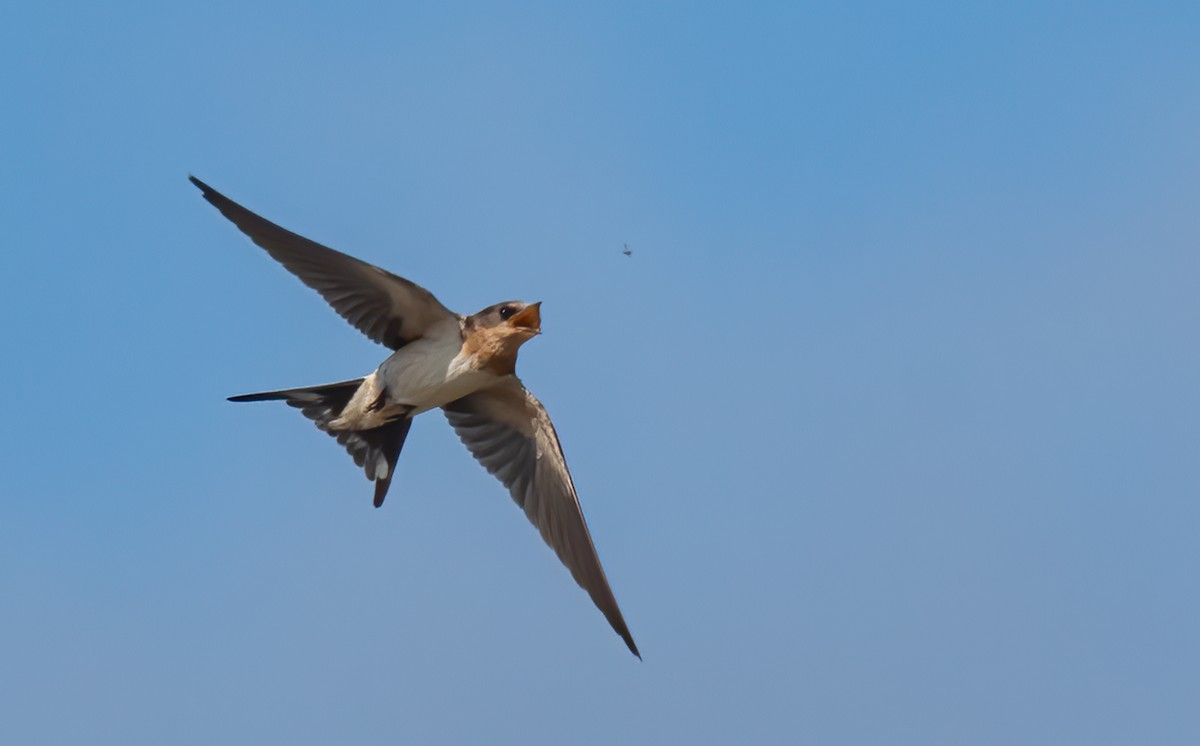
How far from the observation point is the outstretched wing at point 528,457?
10742 millimetres

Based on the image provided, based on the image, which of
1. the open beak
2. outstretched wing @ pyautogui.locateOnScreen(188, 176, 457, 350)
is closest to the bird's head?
the open beak

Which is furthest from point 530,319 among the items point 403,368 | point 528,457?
point 528,457

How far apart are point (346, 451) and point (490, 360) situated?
122 cm

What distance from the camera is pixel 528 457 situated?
36.8ft

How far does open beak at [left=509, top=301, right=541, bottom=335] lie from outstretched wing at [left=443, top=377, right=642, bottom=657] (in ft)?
2.81

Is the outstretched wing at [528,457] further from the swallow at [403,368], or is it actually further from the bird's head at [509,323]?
the bird's head at [509,323]

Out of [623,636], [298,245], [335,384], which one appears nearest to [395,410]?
[335,384]

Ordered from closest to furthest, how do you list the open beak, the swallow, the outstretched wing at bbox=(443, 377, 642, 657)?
the open beak < the swallow < the outstretched wing at bbox=(443, 377, 642, 657)

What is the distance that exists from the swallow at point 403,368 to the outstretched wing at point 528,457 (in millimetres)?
13

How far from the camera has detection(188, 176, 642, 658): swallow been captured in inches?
Answer: 392

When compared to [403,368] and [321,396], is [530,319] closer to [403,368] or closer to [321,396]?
[403,368]

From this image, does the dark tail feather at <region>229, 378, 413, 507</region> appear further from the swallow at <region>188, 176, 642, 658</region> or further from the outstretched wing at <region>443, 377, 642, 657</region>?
the outstretched wing at <region>443, 377, 642, 657</region>

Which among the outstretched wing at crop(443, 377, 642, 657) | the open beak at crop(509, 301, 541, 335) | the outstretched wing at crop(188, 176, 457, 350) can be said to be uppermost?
the outstretched wing at crop(188, 176, 457, 350)

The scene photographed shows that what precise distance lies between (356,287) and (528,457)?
6.13 feet
